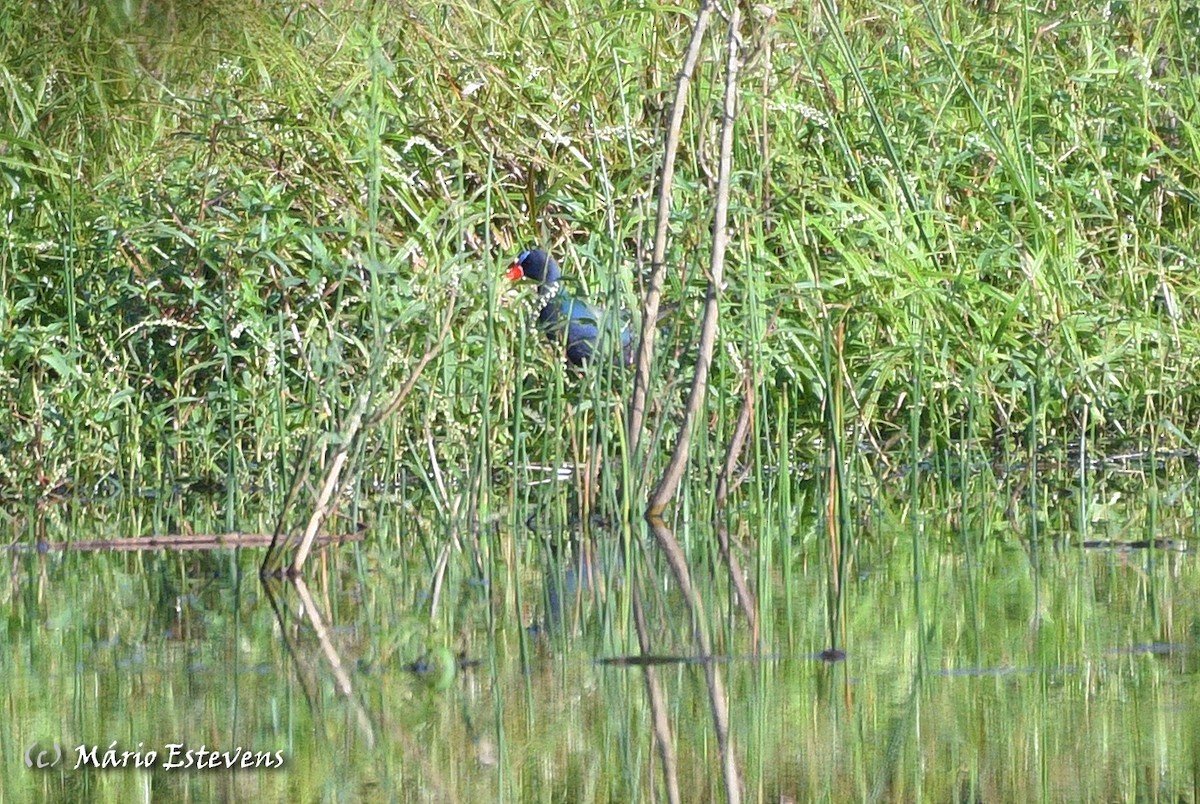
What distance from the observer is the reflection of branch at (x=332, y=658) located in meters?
2.20

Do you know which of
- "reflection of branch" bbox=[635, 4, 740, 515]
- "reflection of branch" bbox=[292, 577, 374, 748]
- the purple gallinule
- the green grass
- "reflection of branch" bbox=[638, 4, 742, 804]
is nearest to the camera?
"reflection of branch" bbox=[292, 577, 374, 748]

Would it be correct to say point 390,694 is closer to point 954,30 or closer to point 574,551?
point 574,551

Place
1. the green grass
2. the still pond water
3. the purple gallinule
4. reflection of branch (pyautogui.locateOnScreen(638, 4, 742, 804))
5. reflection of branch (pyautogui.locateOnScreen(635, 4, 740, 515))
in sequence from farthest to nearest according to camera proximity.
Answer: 1. the green grass
2. the purple gallinule
3. reflection of branch (pyautogui.locateOnScreen(635, 4, 740, 515))
4. reflection of branch (pyautogui.locateOnScreen(638, 4, 742, 804))
5. the still pond water

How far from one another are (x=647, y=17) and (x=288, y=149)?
3.40 feet

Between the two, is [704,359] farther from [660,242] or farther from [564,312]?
[564,312]

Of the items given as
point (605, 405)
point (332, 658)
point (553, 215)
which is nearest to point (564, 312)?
point (553, 215)

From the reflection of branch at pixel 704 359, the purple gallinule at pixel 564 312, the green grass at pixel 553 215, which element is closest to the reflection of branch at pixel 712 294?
the reflection of branch at pixel 704 359

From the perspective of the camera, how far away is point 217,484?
14.3 feet

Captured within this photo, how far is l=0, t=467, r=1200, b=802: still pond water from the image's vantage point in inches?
79.0

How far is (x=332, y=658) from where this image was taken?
253 centimetres

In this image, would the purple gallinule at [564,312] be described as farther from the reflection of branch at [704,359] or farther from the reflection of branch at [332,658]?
the reflection of branch at [332,658]

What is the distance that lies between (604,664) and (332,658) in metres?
0.33

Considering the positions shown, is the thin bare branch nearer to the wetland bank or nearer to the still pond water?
the wetland bank

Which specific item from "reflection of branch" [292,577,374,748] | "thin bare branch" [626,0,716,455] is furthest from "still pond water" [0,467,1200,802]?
"thin bare branch" [626,0,716,455]
